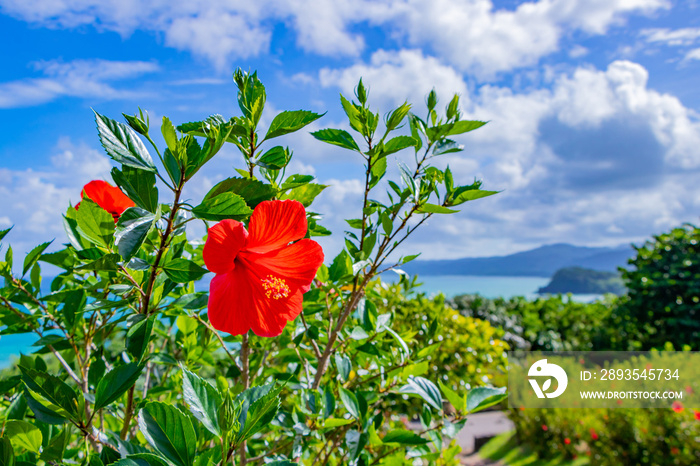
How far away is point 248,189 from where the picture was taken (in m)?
0.78

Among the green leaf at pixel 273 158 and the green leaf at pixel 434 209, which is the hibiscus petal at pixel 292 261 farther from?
the green leaf at pixel 434 209

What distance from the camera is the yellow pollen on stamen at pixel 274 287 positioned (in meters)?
0.82

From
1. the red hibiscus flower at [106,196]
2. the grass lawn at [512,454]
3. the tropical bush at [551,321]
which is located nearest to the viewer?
the red hibiscus flower at [106,196]

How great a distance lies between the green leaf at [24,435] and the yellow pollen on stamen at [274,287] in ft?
1.57

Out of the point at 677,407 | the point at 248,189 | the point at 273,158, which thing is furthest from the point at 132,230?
the point at 677,407

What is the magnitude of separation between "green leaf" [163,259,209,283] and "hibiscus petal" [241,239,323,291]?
0.08m

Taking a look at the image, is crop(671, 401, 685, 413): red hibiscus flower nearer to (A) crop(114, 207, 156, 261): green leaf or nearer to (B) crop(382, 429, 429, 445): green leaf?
(B) crop(382, 429, 429, 445): green leaf

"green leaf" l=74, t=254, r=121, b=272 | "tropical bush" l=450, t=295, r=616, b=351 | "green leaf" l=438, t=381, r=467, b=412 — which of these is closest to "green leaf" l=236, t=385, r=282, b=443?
"green leaf" l=74, t=254, r=121, b=272

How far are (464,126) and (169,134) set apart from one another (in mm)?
686

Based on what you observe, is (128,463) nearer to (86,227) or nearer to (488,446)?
(86,227)

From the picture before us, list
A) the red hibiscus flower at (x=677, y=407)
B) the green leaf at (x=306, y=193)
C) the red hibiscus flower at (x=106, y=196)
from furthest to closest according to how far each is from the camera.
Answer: the red hibiscus flower at (x=677, y=407), the green leaf at (x=306, y=193), the red hibiscus flower at (x=106, y=196)

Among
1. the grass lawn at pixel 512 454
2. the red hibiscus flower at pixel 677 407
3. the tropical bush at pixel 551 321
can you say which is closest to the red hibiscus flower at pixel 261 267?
the red hibiscus flower at pixel 677 407

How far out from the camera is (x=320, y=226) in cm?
107

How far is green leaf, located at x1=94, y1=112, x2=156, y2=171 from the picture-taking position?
0.65 meters
